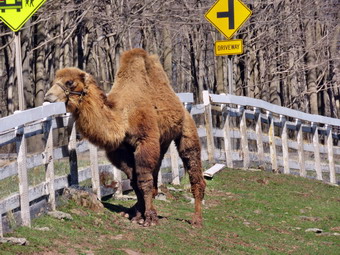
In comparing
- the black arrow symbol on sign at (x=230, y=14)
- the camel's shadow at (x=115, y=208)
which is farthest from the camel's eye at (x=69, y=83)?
the black arrow symbol on sign at (x=230, y=14)

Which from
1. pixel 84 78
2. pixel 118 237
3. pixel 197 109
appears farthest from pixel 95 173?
pixel 197 109

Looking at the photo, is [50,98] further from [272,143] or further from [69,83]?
[272,143]

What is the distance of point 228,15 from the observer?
831 inches

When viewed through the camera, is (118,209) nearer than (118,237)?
No

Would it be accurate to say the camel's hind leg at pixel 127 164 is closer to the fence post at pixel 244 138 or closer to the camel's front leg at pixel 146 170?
the camel's front leg at pixel 146 170

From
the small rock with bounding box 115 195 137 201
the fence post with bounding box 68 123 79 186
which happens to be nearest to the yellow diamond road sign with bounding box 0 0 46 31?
the fence post with bounding box 68 123 79 186

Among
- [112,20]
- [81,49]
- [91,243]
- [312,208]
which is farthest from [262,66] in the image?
[91,243]

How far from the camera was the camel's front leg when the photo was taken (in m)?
12.7

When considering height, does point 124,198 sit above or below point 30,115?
below

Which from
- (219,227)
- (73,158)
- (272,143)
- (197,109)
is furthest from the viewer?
(272,143)

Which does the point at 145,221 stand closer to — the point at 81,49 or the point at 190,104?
the point at 190,104

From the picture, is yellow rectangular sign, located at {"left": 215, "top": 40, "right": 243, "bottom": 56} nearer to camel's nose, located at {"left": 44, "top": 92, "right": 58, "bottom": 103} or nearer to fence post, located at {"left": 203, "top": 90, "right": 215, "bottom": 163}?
fence post, located at {"left": 203, "top": 90, "right": 215, "bottom": 163}

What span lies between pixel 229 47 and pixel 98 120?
8417 mm

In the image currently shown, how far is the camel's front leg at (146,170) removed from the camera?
1268cm
